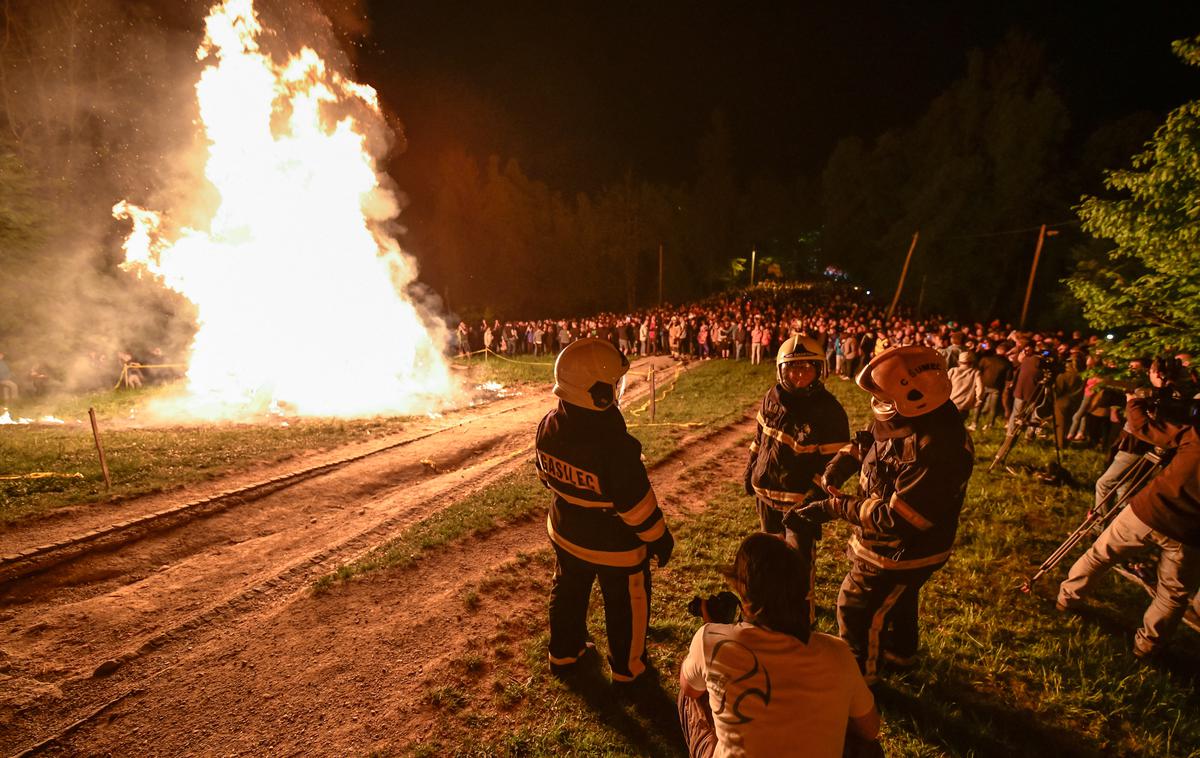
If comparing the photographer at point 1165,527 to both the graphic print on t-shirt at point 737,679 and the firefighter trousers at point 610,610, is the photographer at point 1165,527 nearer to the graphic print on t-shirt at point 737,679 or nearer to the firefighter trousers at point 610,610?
the firefighter trousers at point 610,610

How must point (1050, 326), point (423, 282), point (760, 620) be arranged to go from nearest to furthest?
point (760, 620) < point (1050, 326) < point (423, 282)

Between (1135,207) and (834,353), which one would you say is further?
(834,353)

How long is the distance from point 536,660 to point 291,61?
17954 mm

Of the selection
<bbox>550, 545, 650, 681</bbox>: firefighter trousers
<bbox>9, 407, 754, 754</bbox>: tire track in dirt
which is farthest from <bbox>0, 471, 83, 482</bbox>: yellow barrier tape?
<bbox>550, 545, 650, 681</bbox>: firefighter trousers

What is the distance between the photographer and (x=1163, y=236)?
741cm

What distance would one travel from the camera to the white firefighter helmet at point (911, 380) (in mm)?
3295

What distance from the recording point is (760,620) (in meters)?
1.97

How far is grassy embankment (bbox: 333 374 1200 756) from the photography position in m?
3.56

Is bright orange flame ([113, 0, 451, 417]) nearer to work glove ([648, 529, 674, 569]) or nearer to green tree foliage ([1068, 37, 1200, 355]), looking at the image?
work glove ([648, 529, 674, 569])

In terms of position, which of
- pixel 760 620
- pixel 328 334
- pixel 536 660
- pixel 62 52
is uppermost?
pixel 62 52

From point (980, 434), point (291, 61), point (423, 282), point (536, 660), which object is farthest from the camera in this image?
point (423, 282)

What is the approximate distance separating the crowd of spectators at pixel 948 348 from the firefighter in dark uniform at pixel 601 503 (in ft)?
21.3

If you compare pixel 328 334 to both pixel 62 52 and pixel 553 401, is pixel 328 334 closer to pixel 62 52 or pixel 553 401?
pixel 553 401

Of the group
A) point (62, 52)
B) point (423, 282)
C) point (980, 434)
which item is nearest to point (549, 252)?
point (423, 282)
